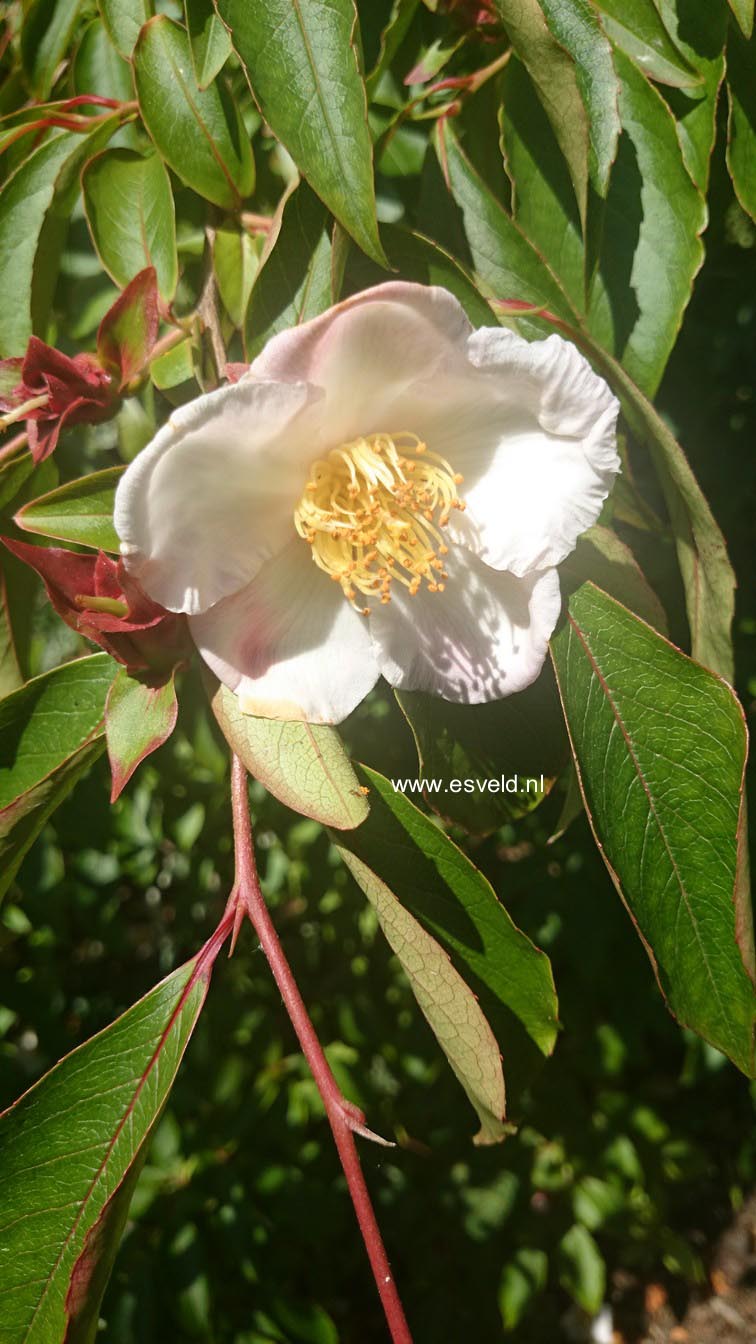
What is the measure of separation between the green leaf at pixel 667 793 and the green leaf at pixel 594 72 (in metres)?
0.31

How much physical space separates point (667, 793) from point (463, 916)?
193 mm

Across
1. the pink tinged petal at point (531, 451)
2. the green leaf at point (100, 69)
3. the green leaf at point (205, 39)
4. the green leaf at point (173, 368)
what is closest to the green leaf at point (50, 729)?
the green leaf at point (173, 368)

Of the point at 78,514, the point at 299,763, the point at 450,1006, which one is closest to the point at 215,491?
the point at 78,514

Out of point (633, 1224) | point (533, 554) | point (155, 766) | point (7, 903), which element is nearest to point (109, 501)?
point (533, 554)

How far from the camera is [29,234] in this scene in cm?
97

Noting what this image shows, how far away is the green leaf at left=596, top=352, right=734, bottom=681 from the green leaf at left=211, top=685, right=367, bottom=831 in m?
0.32

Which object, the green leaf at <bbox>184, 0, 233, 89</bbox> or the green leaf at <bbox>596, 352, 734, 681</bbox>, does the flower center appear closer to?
the green leaf at <bbox>596, 352, 734, 681</bbox>

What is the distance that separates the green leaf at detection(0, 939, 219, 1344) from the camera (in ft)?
2.61

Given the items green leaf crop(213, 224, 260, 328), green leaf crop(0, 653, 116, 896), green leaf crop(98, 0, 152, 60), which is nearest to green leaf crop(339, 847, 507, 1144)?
green leaf crop(0, 653, 116, 896)

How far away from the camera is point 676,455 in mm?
819

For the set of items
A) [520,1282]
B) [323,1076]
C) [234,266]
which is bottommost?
[520,1282]

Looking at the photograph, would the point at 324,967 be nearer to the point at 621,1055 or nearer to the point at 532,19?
the point at 621,1055

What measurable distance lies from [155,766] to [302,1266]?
114 cm

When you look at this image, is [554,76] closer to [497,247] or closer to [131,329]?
[497,247]
